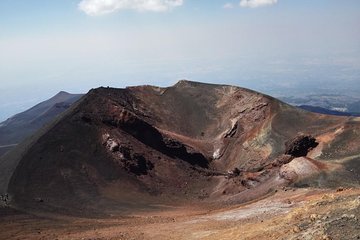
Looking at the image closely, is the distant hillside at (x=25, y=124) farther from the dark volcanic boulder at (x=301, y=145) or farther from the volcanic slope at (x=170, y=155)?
the dark volcanic boulder at (x=301, y=145)

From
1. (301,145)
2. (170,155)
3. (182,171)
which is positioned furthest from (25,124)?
(301,145)

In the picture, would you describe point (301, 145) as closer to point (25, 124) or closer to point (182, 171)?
point (182, 171)

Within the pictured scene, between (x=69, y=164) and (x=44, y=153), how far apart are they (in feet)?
12.1

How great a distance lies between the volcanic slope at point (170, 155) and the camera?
166 ft

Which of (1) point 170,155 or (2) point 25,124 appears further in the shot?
(2) point 25,124

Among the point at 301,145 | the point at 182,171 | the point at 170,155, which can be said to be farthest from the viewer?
the point at 170,155

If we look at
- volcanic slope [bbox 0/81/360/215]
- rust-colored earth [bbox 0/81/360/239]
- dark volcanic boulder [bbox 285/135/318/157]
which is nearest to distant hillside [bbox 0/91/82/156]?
rust-colored earth [bbox 0/81/360/239]

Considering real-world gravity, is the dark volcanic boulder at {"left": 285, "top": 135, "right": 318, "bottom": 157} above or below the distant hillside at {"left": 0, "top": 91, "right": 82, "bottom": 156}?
below

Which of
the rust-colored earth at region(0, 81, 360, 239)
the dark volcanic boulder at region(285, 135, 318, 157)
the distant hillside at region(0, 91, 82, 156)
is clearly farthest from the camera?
the distant hillside at region(0, 91, 82, 156)

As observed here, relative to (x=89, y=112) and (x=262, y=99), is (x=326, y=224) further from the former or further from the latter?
(x=262, y=99)

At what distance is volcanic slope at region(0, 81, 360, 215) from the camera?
50.6 meters

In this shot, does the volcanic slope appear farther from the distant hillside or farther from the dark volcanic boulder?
the distant hillside

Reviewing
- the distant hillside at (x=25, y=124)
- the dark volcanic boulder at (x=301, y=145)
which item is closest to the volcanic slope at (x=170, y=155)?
the dark volcanic boulder at (x=301, y=145)

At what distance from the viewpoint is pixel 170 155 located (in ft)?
223
